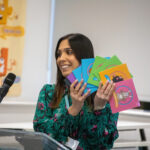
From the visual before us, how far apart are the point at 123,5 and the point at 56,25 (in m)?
0.89

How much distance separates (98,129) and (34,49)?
1.41 m

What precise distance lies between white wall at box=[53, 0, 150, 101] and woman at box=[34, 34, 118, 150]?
143cm

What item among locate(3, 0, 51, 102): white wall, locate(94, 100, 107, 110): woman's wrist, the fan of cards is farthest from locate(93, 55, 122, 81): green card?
locate(3, 0, 51, 102): white wall

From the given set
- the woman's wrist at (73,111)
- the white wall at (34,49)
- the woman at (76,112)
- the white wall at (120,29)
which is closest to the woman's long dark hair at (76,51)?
the woman at (76,112)

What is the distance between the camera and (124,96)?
0.86 meters

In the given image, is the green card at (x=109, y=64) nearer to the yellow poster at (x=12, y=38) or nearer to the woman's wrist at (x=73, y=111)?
the woman's wrist at (x=73, y=111)

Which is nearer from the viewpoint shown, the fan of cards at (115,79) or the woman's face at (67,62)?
the fan of cards at (115,79)

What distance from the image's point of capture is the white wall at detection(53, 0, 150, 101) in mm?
2439

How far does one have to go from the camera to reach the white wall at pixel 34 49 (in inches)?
83.3

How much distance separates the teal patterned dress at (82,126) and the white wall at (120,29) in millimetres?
1563

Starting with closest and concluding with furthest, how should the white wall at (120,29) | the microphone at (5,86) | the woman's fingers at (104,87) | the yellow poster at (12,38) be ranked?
the microphone at (5,86) → the woman's fingers at (104,87) → the yellow poster at (12,38) → the white wall at (120,29)

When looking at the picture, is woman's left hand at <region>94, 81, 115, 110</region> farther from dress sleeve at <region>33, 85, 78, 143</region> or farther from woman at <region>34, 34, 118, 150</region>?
dress sleeve at <region>33, 85, 78, 143</region>

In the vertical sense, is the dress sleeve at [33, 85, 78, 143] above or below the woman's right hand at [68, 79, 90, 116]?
below

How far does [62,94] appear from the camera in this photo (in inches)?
43.1
